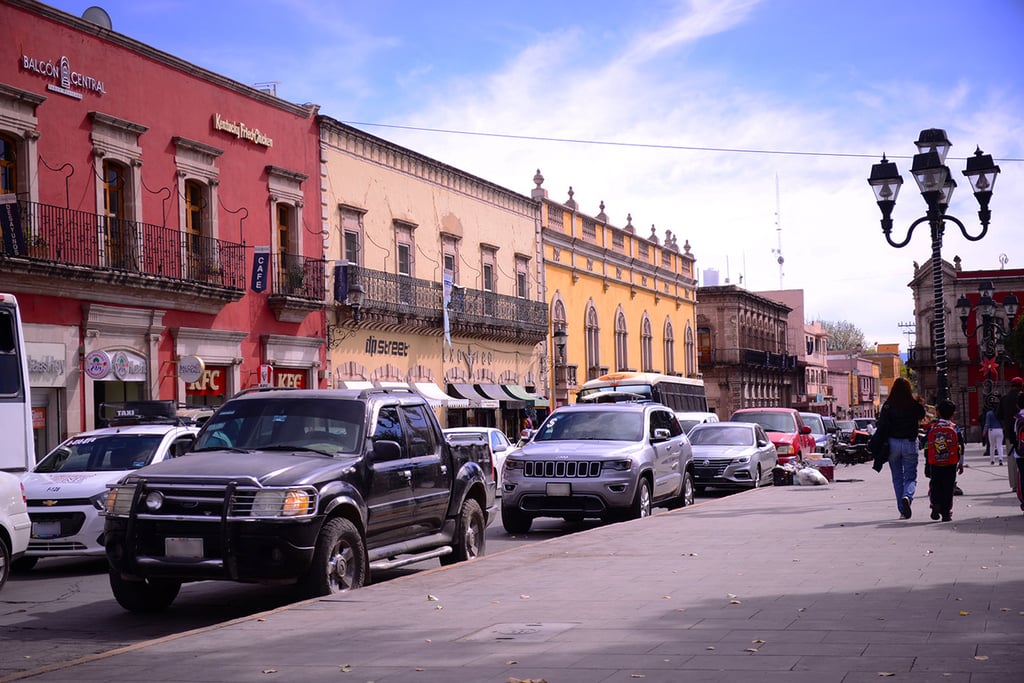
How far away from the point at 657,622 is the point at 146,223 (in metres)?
21.1

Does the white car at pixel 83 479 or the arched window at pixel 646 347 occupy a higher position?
the arched window at pixel 646 347

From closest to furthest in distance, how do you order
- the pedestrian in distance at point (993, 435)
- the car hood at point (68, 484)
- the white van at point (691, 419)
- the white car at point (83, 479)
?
the white car at point (83, 479)
the car hood at point (68, 484)
the pedestrian in distance at point (993, 435)
the white van at point (691, 419)

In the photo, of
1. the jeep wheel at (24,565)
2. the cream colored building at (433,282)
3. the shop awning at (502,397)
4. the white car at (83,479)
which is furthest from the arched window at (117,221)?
the shop awning at (502,397)

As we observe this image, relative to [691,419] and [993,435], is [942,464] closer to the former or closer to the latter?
[691,419]

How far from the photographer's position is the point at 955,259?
8675 cm

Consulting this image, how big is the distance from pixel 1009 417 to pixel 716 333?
6272 cm

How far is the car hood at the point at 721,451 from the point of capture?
24.6 meters

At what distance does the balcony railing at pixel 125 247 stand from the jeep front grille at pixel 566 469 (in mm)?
11576

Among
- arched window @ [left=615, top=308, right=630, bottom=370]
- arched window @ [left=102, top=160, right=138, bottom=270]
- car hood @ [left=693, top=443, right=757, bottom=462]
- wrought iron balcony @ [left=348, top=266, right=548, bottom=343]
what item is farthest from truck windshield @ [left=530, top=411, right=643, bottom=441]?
arched window @ [left=615, top=308, right=630, bottom=370]

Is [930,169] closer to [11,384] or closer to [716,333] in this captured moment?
[11,384]

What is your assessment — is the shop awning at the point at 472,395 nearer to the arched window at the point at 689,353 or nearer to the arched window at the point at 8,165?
the arched window at the point at 8,165

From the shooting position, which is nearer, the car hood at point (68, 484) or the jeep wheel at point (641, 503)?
the car hood at point (68, 484)

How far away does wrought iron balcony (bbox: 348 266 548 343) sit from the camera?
116 ft

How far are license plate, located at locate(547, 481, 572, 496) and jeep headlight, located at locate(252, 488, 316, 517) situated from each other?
7533mm
